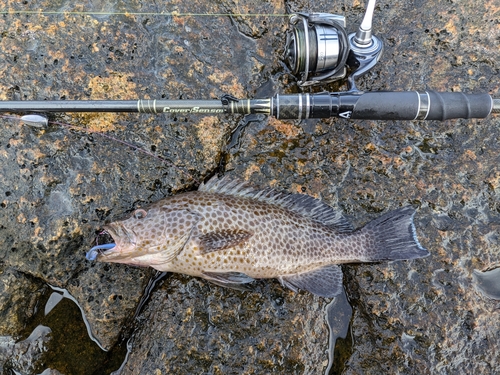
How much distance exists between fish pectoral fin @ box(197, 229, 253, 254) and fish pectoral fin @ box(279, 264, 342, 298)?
0.57 metres

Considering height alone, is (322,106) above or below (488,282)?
above

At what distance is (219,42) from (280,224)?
6.84 feet

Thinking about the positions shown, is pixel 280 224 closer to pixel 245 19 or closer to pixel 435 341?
pixel 435 341

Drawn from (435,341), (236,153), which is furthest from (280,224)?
(435,341)

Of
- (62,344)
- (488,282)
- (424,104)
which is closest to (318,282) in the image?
(488,282)

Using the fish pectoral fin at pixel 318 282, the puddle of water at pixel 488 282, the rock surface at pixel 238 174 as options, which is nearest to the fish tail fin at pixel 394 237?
the rock surface at pixel 238 174

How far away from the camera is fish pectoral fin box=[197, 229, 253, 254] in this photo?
3193mm

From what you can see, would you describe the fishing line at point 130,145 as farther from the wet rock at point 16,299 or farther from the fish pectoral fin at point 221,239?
the wet rock at point 16,299

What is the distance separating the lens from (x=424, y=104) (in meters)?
3.19

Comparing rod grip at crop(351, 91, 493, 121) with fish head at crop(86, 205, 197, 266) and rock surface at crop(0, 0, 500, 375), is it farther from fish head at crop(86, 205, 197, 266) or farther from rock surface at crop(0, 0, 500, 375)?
fish head at crop(86, 205, 197, 266)

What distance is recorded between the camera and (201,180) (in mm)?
3734

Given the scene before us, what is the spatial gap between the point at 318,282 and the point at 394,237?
0.84 meters

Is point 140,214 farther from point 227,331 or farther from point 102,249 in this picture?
point 227,331

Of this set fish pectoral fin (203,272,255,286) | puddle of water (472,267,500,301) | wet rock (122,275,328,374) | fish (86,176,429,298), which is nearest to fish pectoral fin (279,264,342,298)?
fish (86,176,429,298)
